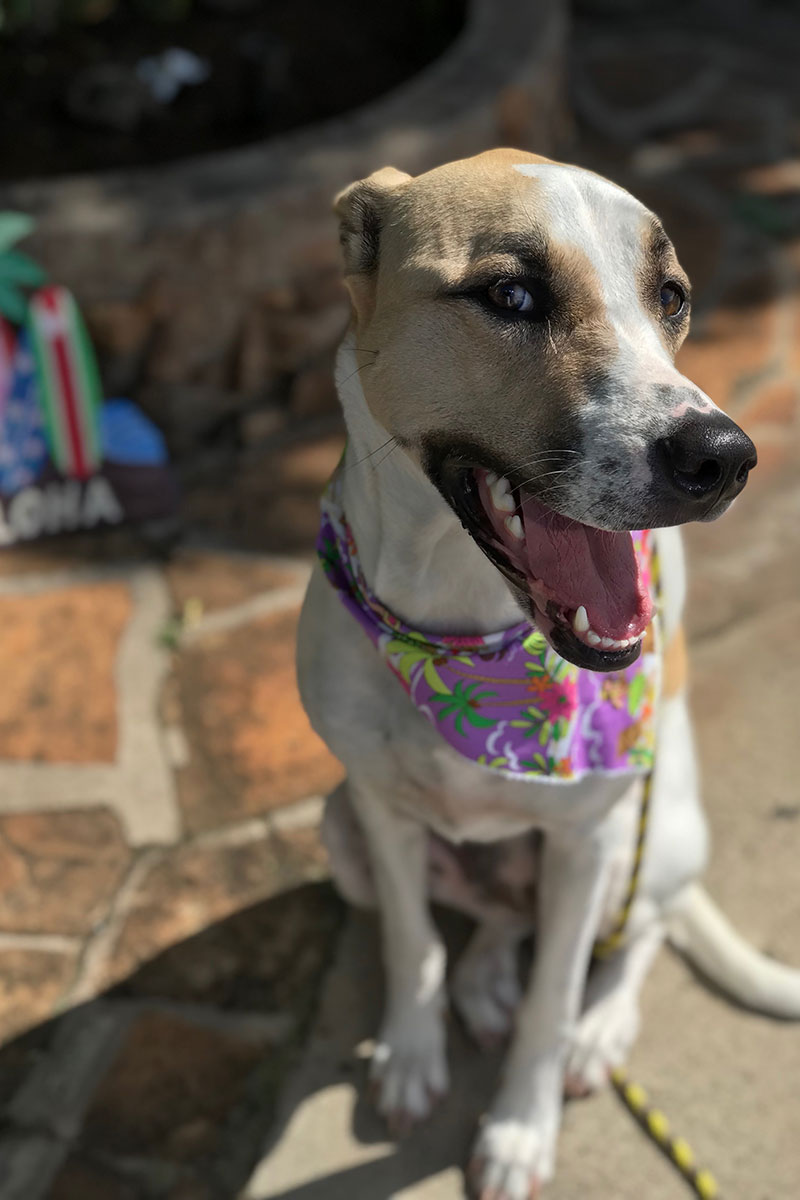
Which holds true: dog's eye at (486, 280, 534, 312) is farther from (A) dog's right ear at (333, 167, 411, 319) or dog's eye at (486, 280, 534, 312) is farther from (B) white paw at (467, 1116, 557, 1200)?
(B) white paw at (467, 1116, 557, 1200)

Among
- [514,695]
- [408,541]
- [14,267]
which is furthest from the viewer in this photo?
[14,267]

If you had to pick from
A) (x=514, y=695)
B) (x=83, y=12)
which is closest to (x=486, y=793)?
(x=514, y=695)

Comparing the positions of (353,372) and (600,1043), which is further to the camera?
(600,1043)

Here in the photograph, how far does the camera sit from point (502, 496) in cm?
187

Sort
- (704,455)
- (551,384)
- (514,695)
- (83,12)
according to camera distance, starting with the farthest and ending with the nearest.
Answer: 1. (83,12)
2. (514,695)
3. (551,384)
4. (704,455)

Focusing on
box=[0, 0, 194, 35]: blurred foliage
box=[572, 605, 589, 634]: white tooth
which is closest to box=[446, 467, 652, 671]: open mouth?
box=[572, 605, 589, 634]: white tooth

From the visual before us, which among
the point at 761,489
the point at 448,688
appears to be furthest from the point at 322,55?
the point at 448,688

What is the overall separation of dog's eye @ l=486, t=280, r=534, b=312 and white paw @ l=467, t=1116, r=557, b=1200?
177 centimetres

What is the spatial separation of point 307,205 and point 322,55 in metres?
1.96

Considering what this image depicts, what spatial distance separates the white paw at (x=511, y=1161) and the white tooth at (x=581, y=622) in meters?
1.33

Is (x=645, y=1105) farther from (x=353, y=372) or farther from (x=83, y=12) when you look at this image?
(x=83, y=12)

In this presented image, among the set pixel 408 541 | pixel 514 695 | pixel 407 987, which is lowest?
pixel 407 987

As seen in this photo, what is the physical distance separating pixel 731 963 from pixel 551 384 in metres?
1.68

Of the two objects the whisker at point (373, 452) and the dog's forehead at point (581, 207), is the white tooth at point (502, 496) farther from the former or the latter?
the dog's forehead at point (581, 207)
